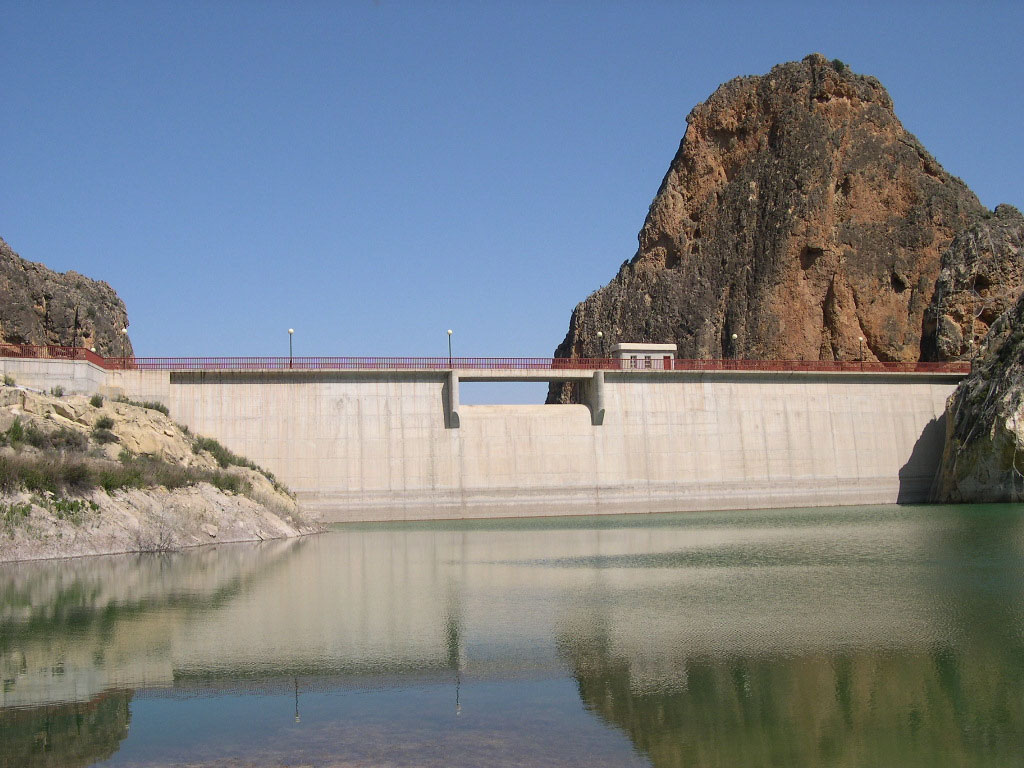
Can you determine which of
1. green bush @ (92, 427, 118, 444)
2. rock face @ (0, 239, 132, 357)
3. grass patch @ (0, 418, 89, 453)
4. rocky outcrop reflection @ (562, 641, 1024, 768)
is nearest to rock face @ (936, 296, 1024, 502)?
green bush @ (92, 427, 118, 444)

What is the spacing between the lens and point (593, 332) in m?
83.4

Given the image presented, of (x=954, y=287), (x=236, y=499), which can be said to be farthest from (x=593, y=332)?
(x=236, y=499)

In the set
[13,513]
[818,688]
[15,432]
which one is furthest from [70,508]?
[818,688]

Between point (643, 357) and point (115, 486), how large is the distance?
1205 inches

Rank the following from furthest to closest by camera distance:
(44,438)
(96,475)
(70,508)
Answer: (44,438) < (96,475) < (70,508)

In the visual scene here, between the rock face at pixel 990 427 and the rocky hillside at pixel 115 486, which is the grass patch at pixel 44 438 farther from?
the rock face at pixel 990 427

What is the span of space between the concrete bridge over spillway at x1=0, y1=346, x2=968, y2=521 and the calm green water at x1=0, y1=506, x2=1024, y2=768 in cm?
2104

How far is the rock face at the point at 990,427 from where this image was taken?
4953cm

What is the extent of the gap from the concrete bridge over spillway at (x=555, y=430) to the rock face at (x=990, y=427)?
3.01 metres

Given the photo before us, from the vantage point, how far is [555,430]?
5128 cm

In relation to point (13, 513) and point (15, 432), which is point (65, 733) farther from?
point (15, 432)

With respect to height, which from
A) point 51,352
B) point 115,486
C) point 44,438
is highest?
point 51,352

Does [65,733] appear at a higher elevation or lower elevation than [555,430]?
lower

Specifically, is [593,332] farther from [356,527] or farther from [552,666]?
[552,666]
